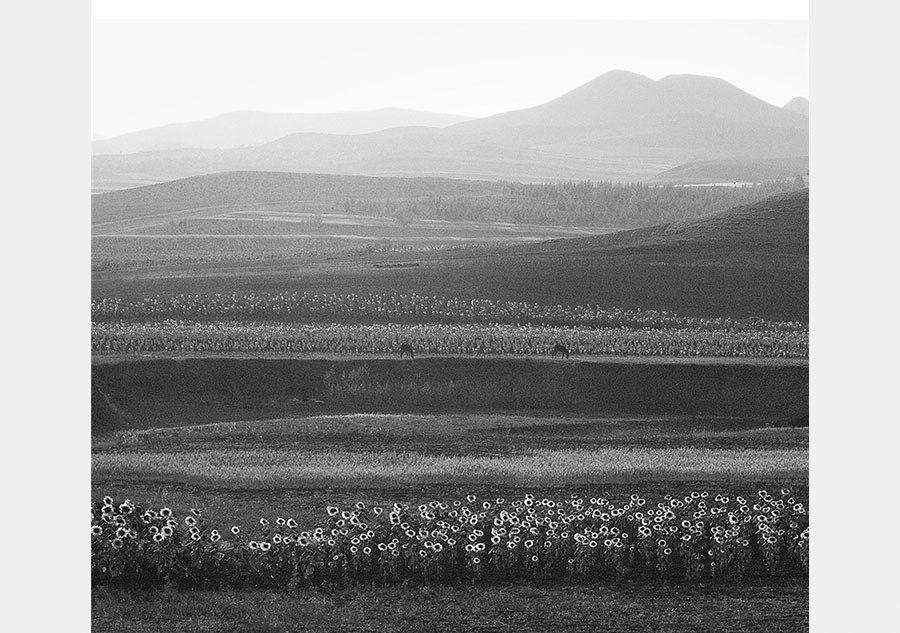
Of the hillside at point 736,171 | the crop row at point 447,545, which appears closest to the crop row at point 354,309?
the hillside at point 736,171

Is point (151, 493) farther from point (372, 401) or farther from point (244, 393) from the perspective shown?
point (372, 401)

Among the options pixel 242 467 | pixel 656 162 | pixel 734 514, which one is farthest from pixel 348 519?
pixel 656 162

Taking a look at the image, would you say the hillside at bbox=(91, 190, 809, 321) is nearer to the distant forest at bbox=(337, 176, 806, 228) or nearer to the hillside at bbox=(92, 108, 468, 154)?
the distant forest at bbox=(337, 176, 806, 228)

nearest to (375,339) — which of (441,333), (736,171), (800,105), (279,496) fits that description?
(441,333)

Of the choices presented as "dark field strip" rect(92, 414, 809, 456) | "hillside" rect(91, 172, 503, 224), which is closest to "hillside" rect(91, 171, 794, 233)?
"hillside" rect(91, 172, 503, 224)

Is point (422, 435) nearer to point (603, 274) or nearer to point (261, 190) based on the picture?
point (603, 274)

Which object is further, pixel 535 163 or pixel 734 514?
pixel 535 163
